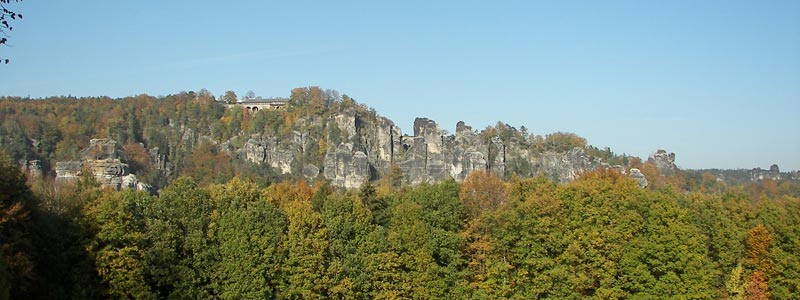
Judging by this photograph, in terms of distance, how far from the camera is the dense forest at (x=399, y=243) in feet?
109

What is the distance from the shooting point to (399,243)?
125 feet

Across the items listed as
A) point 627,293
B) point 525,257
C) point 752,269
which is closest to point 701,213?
point 752,269

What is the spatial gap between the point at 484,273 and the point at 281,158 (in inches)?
3320

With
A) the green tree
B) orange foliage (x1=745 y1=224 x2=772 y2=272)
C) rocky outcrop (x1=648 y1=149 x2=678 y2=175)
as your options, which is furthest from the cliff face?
the green tree

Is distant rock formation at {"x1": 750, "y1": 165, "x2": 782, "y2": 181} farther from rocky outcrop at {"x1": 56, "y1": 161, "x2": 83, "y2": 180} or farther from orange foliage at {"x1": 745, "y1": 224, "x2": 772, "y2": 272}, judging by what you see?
rocky outcrop at {"x1": 56, "y1": 161, "x2": 83, "y2": 180}

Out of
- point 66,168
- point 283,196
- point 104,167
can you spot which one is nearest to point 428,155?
point 104,167

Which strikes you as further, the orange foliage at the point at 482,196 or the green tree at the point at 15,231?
the orange foliage at the point at 482,196

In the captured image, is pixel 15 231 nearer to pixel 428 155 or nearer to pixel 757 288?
pixel 757 288

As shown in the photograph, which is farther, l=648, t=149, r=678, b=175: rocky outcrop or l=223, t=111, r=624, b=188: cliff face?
l=648, t=149, r=678, b=175: rocky outcrop

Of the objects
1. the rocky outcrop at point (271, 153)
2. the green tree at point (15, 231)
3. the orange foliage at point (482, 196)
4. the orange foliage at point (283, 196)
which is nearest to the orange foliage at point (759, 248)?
the orange foliage at point (482, 196)

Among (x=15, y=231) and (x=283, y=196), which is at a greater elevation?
(x=283, y=196)

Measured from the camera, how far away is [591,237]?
4006cm

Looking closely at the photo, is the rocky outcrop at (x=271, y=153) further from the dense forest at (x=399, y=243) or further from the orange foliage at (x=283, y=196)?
the dense forest at (x=399, y=243)

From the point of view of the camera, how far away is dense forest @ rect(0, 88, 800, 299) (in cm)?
3328
